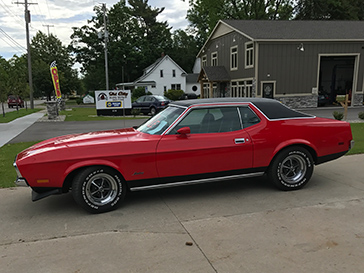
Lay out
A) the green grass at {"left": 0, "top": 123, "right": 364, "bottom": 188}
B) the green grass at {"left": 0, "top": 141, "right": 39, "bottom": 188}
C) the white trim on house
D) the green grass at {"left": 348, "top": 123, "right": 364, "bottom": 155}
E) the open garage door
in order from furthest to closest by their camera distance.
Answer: the open garage door
the white trim on house
the green grass at {"left": 348, "top": 123, "right": 364, "bottom": 155}
the green grass at {"left": 0, "top": 123, "right": 364, "bottom": 188}
the green grass at {"left": 0, "top": 141, "right": 39, "bottom": 188}

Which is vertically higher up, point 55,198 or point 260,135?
point 260,135

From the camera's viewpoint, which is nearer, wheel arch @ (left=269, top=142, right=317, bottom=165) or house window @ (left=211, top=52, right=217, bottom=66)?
wheel arch @ (left=269, top=142, right=317, bottom=165)

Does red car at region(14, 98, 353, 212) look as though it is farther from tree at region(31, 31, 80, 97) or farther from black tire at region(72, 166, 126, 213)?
tree at region(31, 31, 80, 97)

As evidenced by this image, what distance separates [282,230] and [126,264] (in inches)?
74.2

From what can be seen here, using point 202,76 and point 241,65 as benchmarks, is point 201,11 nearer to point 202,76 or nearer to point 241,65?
point 202,76

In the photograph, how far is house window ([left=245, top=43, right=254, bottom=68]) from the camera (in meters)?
26.2

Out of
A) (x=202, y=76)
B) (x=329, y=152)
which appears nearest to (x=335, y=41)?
(x=202, y=76)

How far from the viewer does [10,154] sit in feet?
27.1

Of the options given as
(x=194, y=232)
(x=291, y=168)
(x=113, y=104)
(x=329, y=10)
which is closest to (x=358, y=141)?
(x=291, y=168)

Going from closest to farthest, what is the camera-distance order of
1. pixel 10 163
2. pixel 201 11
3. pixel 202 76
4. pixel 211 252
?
pixel 211 252 < pixel 10 163 < pixel 202 76 < pixel 201 11

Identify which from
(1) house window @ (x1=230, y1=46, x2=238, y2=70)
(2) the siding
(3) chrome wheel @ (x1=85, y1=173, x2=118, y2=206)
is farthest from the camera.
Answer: (1) house window @ (x1=230, y1=46, x2=238, y2=70)

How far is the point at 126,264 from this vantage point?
2.99m

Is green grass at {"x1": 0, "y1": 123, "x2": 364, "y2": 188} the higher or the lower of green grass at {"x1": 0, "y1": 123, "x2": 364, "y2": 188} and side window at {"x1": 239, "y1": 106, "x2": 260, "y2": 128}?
the lower

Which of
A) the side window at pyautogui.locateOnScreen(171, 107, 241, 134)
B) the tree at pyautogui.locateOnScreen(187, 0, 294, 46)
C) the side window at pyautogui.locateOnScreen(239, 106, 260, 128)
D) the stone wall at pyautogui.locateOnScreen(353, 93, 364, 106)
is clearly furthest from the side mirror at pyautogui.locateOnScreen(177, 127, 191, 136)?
the tree at pyautogui.locateOnScreen(187, 0, 294, 46)
